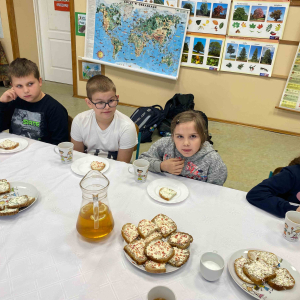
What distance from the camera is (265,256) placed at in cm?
80

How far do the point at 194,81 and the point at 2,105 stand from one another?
252 cm

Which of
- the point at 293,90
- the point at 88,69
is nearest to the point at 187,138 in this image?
the point at 293,90

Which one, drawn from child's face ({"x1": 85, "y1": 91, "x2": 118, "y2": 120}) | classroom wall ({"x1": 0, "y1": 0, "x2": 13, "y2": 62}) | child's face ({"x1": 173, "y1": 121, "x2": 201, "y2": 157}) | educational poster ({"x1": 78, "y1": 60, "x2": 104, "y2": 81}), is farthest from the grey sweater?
classroom wall ({"x1": 0, "y1": 0, "x2": 13, "y2": 62})

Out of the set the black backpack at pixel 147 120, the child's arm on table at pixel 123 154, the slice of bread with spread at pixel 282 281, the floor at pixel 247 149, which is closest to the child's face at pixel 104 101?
the child's arm on table at pixel 123 154

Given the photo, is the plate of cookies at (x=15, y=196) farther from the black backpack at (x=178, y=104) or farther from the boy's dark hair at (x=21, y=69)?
the black backpack at (x=178, y=104)

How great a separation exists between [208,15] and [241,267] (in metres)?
3.08

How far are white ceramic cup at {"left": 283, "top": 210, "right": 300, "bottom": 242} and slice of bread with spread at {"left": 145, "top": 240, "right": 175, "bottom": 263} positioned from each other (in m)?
0.42

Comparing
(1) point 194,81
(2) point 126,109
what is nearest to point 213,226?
(1) point 194,81

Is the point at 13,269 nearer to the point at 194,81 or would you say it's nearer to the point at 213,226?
the point at 213,226

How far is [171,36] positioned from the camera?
3.28 m

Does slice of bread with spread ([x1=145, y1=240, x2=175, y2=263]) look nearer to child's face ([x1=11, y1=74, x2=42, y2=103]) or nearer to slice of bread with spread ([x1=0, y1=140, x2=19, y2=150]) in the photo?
slice of bread with spread ([x1=0, y1=140, x2=19, y2=150])

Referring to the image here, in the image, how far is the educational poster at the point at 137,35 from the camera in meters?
3.23

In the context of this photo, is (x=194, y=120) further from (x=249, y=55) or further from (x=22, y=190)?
(x=249, y=55)

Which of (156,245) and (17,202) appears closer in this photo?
(156,245)
